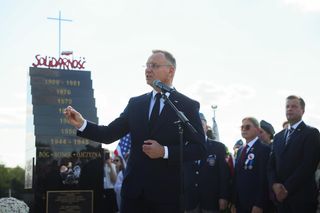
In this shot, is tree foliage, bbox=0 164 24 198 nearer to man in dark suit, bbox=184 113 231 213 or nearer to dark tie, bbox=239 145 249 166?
man in dark suit, bbox=184 113 231 213

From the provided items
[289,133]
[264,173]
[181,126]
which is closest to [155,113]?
[181,126]

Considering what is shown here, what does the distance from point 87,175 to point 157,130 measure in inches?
320

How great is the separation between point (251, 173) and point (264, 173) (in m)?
0.20

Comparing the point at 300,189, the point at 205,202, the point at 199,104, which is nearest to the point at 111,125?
the point at 199,104

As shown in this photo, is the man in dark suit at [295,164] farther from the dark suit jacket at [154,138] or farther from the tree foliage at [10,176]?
the tree foliage at [10,176]

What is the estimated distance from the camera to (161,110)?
446 cm

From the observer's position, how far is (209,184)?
8.24 metres

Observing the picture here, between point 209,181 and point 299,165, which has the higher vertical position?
point 299,165

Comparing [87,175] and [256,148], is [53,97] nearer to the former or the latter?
[87,175]

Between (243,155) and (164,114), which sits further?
(243,155)

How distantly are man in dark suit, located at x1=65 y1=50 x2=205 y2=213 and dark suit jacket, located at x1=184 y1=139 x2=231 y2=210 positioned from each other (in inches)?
143

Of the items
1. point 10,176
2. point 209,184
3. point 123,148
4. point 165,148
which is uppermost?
point 10,176

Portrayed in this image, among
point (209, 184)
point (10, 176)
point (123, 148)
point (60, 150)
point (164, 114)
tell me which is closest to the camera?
point (164, 114)

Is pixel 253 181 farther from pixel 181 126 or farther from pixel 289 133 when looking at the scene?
pixel 181 126
